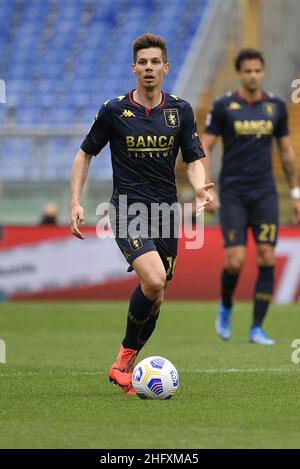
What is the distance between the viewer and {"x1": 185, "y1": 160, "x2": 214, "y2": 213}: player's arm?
7051 mm

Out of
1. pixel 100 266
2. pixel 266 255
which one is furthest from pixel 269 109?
pixel 100 266

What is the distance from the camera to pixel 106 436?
5328 millimetres

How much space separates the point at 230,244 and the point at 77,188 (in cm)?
384

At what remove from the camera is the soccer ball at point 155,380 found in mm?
6680

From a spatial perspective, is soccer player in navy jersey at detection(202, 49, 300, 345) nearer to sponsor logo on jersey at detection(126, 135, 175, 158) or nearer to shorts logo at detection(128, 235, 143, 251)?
sponsor logo on jersey at detection(126, 135, 175, 158)

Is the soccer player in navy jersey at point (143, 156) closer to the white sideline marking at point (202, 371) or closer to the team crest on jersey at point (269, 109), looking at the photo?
the white sideline marking at point (202, 371)

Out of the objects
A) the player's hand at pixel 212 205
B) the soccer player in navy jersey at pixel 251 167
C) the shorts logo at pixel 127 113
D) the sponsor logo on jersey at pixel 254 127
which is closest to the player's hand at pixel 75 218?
the shorts logo at pixel 127 113

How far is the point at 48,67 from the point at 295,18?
512 cm

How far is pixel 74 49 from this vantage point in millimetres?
23203

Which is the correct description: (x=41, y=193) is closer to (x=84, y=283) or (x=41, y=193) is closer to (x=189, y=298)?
(x=84, y=283)

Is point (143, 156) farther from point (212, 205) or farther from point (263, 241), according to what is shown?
point (263, 241)

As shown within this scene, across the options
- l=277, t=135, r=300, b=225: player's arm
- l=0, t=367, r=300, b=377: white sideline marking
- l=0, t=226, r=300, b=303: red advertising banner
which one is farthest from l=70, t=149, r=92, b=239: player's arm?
l=0, t=226, r=300, b=303: red advertising banner

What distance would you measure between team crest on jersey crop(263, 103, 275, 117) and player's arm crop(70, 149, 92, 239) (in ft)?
12.3

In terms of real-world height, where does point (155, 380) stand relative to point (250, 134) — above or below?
below
